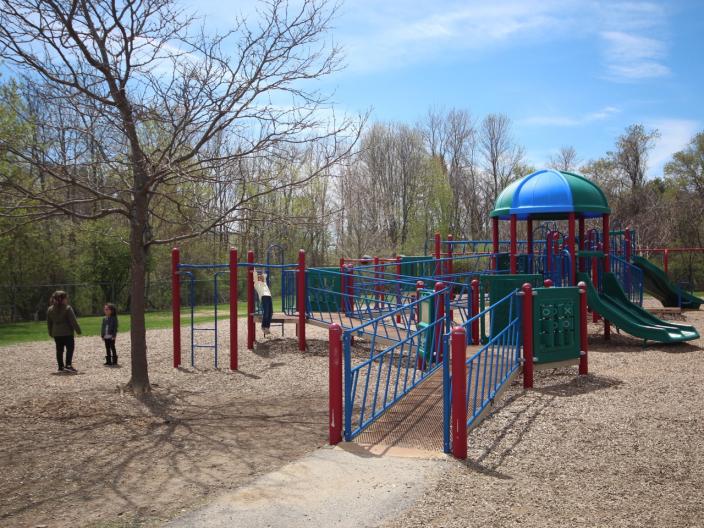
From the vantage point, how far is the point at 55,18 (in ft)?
25.7

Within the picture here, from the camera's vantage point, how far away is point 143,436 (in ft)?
21.9

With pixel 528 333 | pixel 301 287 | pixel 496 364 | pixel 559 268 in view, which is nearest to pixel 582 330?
pixel 528 333

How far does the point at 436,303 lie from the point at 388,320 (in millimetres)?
4903

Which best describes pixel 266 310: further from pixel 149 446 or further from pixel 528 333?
pixel 149 446

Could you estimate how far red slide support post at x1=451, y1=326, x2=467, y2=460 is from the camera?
5387 millimetres

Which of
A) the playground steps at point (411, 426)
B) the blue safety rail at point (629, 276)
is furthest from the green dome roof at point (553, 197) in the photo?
the playground steps at point (411, 426)

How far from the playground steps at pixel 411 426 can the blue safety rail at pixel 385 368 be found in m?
0.16

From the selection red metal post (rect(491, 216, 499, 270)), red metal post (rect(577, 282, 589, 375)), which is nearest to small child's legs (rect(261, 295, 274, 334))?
red metal post (rect(491, 216, 499, 270))

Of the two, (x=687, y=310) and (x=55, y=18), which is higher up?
(x=55, y=18)

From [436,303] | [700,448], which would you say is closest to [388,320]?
[436,303]

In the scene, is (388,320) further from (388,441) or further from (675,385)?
(388,441)

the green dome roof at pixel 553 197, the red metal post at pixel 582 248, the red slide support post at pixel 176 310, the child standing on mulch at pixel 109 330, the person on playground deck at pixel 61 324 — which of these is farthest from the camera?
the red metal post at pixel 582 248

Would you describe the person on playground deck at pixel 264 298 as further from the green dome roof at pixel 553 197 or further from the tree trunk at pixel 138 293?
the green dome roof at pixel 553 197

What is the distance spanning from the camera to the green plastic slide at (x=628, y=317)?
1192cm
